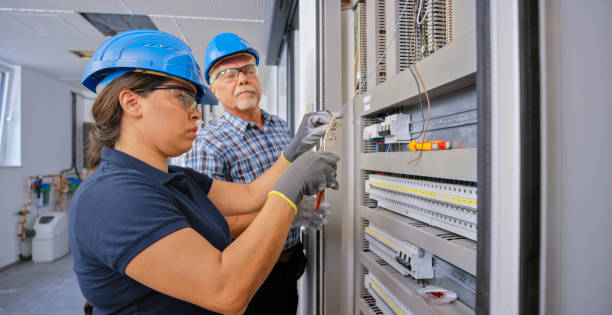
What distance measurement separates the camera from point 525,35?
1.27 feet

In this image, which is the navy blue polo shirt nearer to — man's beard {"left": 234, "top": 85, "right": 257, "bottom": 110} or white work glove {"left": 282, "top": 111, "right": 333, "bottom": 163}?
white work glove {"left": 282, "top": 111, "right": 333, "bottom": 163}

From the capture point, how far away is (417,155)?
0.75 meters

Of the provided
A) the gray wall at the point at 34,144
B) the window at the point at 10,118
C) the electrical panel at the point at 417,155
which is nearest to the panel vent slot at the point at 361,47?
the electrical panel at the point at 417,155

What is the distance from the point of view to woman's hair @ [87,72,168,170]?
0.74m

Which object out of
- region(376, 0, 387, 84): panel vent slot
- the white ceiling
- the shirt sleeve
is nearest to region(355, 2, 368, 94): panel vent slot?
region(376, 0, 387, 84): panel vent slot

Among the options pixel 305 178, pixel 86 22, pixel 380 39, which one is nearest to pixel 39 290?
pixel 86 22

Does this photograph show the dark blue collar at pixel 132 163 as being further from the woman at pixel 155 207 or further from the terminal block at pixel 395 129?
the terminal block at pixel 395 129

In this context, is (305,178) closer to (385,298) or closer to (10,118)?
(385,298)

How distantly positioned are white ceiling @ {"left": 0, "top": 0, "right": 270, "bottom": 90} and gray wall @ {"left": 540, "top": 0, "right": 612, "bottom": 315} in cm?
249

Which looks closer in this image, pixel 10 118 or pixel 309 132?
pixel 309 132

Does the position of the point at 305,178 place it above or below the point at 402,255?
above

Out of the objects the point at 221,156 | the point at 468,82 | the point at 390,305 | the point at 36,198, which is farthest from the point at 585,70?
the point at 36,198

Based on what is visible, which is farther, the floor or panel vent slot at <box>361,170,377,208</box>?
the floor

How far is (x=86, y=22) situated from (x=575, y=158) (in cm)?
360
